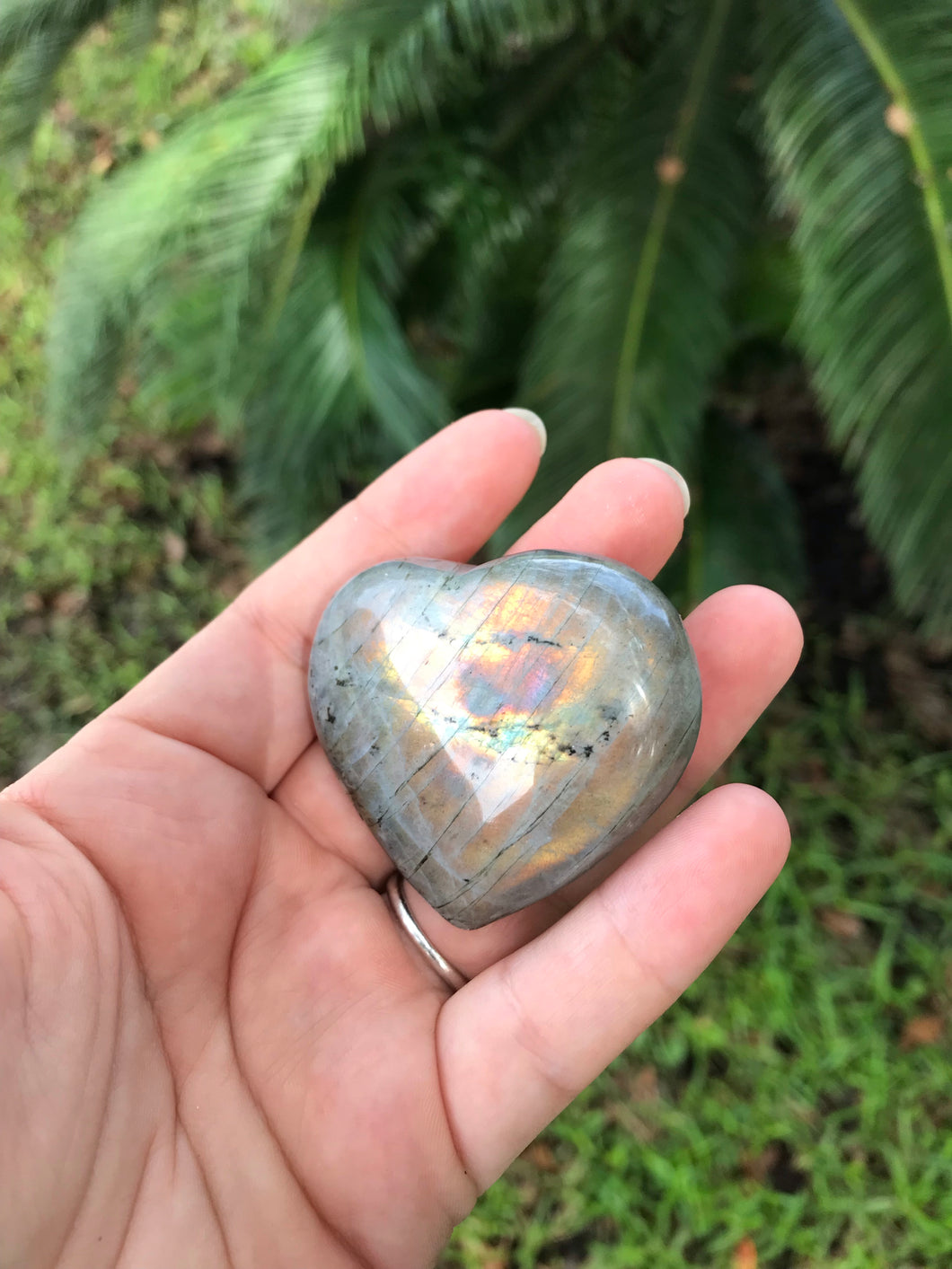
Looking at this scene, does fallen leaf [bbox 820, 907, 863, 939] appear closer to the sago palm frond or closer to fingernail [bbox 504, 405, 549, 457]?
fingernail [bbox 504, 405, 549, 457]

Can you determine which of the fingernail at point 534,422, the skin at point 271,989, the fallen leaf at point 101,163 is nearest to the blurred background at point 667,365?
the fingernail at point 534,422

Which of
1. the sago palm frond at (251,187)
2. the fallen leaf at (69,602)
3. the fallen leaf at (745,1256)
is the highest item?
the sago palm frond at (251,187)

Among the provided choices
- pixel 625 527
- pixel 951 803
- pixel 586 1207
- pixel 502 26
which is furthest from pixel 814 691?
pixel 502 26

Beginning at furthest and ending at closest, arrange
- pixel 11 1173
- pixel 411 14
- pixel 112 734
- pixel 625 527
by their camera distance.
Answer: pixel 411 14 → pixel 625 527 → pixel 112 734 → pixel 11 1173

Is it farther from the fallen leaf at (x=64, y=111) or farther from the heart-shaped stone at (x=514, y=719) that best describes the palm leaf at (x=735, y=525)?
the fallen leaf at (x=64, y=111)

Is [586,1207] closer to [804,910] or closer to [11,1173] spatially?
[804,910]

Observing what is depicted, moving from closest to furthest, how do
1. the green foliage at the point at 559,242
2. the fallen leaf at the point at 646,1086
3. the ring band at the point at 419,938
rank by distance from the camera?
the ring band at the point at 419,938
the green foliage at the point at 559,242
the fallen leaf at the point at 646,1086
